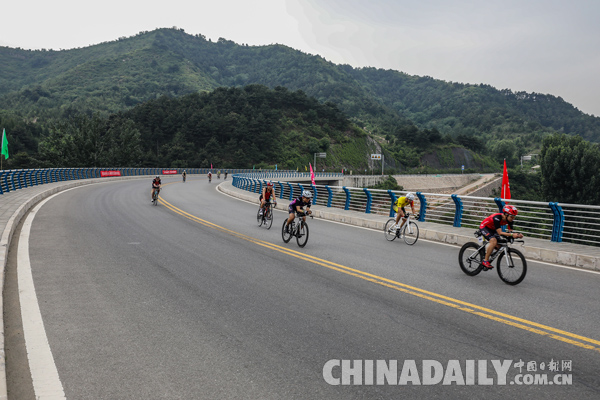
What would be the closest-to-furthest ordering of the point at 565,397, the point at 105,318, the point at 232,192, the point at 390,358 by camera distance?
the point at 565,397, the point at 390,358, the point at 105,318, the point at 232,192

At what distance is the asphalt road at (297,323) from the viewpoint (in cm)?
397

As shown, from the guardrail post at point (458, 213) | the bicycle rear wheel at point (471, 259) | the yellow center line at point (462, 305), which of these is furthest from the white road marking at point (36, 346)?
the guardrail post at point (458, 213)

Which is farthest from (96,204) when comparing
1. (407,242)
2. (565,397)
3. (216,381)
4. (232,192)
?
(565,397)

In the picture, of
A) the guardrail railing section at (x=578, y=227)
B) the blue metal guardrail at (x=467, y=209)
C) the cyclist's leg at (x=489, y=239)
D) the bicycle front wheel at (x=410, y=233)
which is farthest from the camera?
the bicycle front wheel at (x=410, y=233)

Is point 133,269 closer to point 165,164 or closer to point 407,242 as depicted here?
point 407,242

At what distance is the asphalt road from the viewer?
13.0 ft

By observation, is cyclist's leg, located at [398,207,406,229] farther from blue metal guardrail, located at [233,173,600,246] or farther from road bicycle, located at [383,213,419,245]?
blue metal guardrail, located at [233,173,600,246]

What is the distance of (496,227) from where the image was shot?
8211mm

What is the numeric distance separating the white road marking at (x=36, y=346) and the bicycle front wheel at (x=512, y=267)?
7142 mm

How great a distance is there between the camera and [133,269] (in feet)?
27.3

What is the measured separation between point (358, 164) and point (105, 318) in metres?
134

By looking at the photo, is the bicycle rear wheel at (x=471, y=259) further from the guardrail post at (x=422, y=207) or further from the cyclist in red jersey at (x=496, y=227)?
the guardrail post at (x=422, y=207)

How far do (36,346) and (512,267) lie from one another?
736 centimetres

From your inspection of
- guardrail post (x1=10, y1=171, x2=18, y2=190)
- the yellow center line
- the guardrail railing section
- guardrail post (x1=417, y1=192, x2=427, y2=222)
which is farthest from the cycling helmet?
guardrail post (x1=10, y1=171, x2=18, y2=190)
